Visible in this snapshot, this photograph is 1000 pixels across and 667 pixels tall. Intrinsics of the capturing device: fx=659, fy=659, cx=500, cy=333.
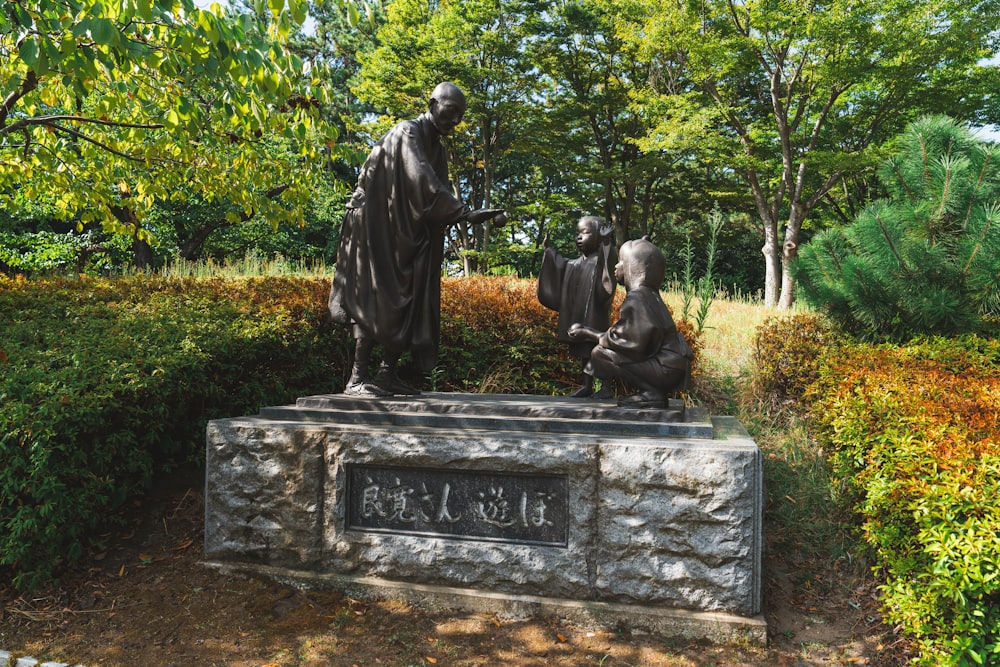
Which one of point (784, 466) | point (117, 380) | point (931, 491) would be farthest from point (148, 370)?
point (784, 466)

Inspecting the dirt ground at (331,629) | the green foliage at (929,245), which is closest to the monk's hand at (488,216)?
the dirt ground at (331,629)

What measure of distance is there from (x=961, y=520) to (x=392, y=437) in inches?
95.4

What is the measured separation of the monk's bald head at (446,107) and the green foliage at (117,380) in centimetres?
214

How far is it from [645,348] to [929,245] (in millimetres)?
2929

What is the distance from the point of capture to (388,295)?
12.2 ft

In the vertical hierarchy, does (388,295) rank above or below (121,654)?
above

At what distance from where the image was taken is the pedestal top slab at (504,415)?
3262 mm

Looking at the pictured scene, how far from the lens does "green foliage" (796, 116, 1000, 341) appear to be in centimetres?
476

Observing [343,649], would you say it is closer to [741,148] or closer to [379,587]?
[379,587]

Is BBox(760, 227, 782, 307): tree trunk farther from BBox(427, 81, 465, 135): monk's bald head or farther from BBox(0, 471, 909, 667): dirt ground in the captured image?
BBox(427, 81, 465, 135): monk's bald head

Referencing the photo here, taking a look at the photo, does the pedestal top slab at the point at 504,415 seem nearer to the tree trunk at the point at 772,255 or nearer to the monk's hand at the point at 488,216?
the monk's hand at the point at 488,216

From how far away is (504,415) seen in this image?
3471 mm

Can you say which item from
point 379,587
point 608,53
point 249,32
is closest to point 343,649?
point 379,587

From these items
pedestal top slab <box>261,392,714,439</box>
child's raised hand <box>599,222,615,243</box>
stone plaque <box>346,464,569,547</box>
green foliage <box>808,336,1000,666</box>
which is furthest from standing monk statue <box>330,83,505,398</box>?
green foliage <box>808,336,1000,666</box>
